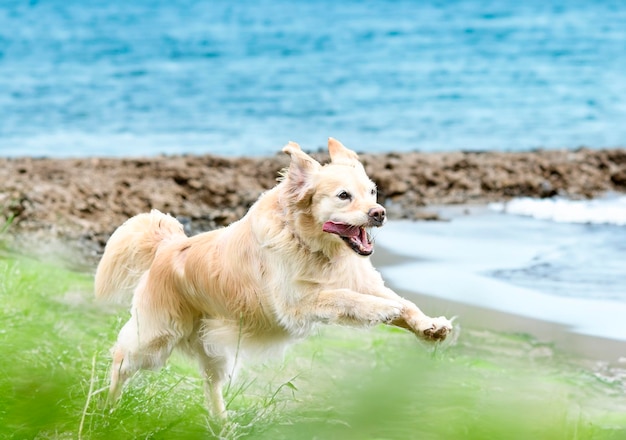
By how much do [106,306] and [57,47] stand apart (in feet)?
87.4

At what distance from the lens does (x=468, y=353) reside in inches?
261

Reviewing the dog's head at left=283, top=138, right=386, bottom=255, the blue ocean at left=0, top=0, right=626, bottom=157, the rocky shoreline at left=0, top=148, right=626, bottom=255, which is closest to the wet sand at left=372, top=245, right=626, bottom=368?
the dog's head at left=283, top=138, right=386, bottom=255

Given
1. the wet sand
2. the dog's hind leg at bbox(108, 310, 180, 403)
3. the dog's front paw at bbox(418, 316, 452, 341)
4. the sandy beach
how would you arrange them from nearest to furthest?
1. the dog's front paw at bbox(418, 316, 452, 341)
2. the dog's hind leg at bbox(108, 310, 180, 403)
3. the wet sand
4. the sandy beach

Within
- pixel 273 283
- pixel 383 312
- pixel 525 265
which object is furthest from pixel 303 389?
pixel 525 265

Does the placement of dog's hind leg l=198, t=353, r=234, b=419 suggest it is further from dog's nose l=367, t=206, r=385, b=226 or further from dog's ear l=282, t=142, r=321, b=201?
dog's nose l=367, t=206, r=385, b=226

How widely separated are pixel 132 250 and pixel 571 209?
23.3 ft

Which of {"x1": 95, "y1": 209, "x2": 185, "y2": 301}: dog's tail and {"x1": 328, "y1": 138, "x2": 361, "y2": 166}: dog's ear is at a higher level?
{"x1": 328, "y1": 138, "x2": 361, "y2": 166}: dog's ear

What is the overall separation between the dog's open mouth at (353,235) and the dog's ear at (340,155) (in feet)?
1.15

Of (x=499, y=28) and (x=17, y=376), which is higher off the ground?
(x=499, y=28)

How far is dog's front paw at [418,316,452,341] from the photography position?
4.03 meters

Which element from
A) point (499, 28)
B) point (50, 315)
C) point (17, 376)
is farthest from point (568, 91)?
point (17, 376)

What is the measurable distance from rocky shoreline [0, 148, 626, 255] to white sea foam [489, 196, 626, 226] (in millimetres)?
246

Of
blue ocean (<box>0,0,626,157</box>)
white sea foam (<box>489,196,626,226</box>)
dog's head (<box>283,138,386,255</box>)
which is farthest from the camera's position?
blue ocean (<box>0,0,626,157</box>)

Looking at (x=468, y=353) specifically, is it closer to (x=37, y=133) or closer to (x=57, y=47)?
(x=37, y=133)
